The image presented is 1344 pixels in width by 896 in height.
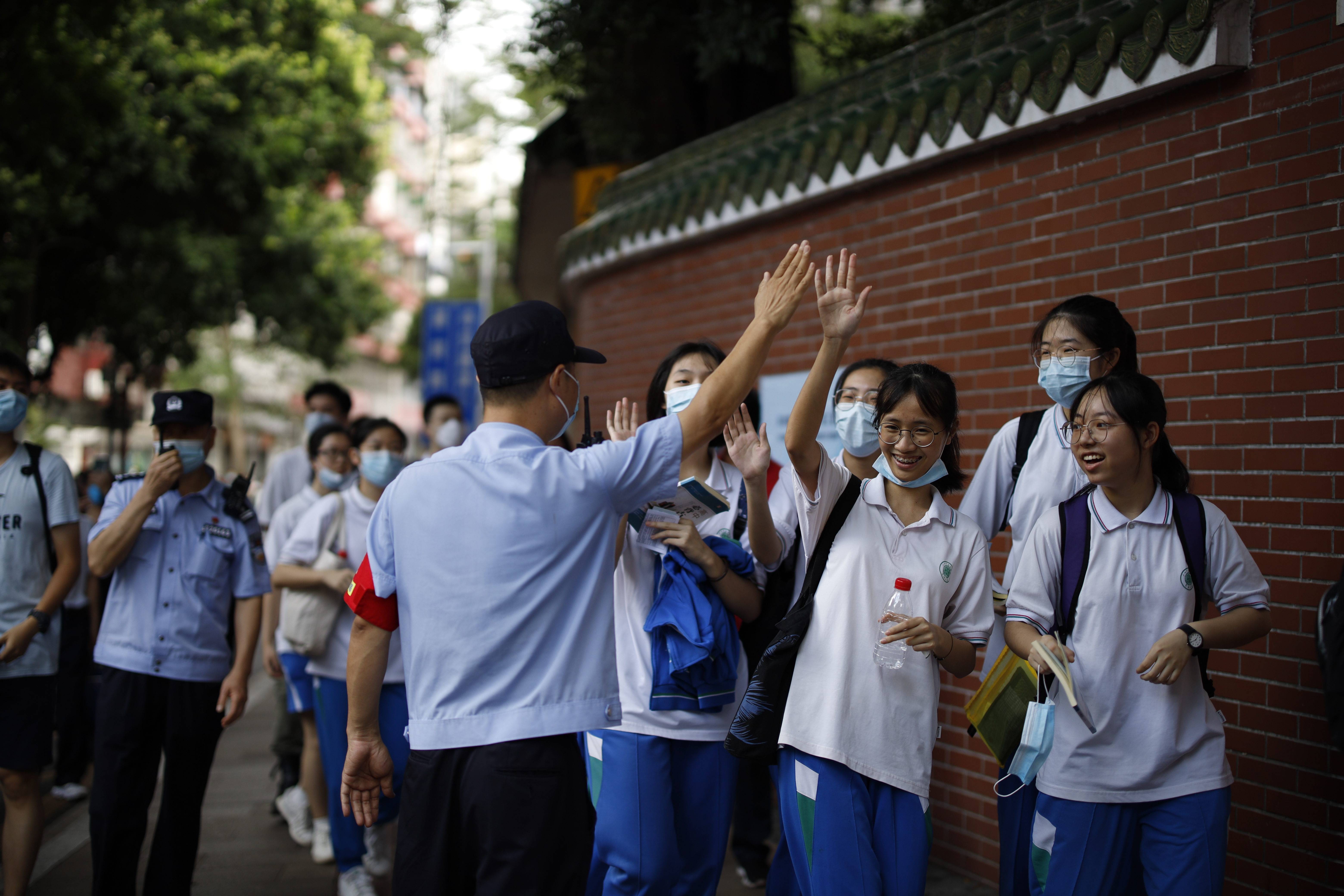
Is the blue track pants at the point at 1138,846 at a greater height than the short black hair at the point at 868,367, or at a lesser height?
lesser

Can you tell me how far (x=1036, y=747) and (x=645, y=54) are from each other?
726cm

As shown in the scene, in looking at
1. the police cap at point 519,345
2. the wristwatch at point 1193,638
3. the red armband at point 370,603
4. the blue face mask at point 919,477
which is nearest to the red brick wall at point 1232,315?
the wristwatch at point 1193,638

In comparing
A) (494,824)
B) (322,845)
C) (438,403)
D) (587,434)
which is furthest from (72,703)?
(494,824)

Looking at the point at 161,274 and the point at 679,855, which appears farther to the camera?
the point at 161,274

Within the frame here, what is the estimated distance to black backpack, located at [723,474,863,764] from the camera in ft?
10.2

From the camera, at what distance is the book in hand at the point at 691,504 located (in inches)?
128

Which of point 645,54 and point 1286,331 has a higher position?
point 645,54

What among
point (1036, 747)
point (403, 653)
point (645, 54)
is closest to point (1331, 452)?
point (1036, 747)

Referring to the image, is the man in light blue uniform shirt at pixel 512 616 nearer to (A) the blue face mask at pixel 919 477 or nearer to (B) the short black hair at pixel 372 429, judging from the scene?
(A) the blue face mask at pixel 919 477

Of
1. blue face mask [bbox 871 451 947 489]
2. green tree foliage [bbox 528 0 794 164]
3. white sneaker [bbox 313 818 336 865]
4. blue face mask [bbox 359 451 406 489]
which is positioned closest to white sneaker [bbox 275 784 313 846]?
white sneaker [bbox 313 818 336 865]

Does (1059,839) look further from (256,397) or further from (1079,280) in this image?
(256,397)

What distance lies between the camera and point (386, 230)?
1610 inches

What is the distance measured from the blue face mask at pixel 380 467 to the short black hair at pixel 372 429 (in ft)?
0.55

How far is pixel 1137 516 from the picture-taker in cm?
304
